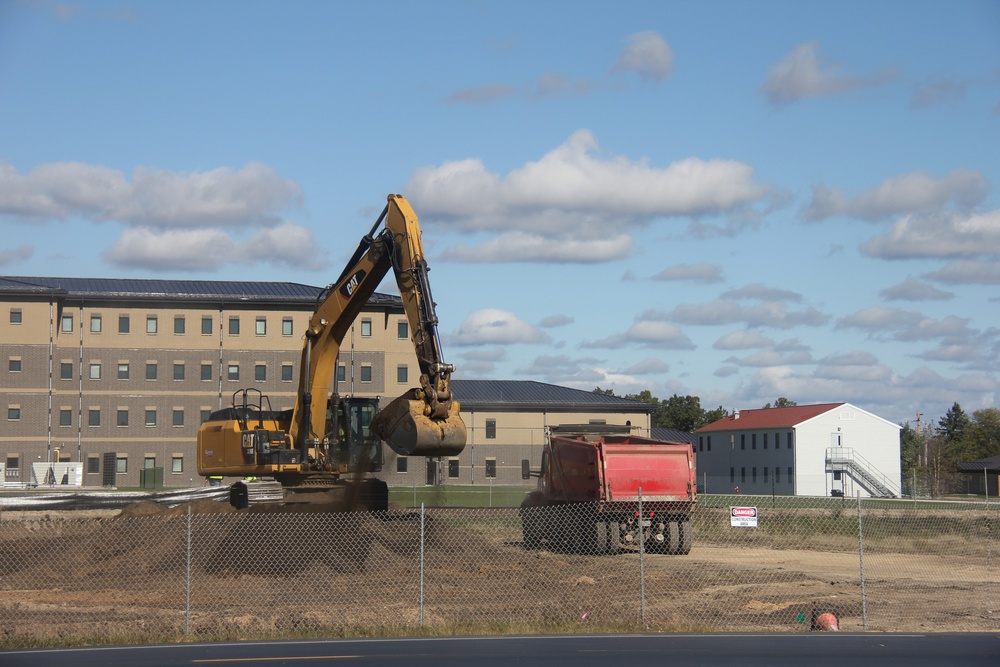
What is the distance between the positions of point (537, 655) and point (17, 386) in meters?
66.1

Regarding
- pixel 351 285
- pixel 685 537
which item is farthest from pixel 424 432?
pixel 685 537

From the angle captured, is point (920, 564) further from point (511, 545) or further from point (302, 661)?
point (302, 661)

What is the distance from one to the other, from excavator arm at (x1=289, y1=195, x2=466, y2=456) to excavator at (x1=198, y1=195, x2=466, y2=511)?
3 cm

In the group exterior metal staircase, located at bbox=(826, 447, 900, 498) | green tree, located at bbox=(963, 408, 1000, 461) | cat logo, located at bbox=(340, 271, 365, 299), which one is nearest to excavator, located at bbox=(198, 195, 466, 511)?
cat logo, located at bbox=(340, 271, 365, 299)

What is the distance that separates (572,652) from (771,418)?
7841 cm

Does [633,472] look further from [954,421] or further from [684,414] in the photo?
[954,421]

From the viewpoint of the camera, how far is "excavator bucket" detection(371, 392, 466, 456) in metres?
21.9

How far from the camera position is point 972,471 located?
9650cm

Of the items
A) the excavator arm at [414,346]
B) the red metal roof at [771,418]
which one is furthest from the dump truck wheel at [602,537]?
the red metal roof at [771,418]

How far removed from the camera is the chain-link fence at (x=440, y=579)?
56.9 feet

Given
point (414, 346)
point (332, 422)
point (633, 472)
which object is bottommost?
point (633, 472)

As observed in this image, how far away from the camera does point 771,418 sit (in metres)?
90.6

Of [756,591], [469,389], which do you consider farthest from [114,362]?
[756,591]

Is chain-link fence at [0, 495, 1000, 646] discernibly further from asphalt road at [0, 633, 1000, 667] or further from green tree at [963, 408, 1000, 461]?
green tree at [963, 408, 1000, 461]
